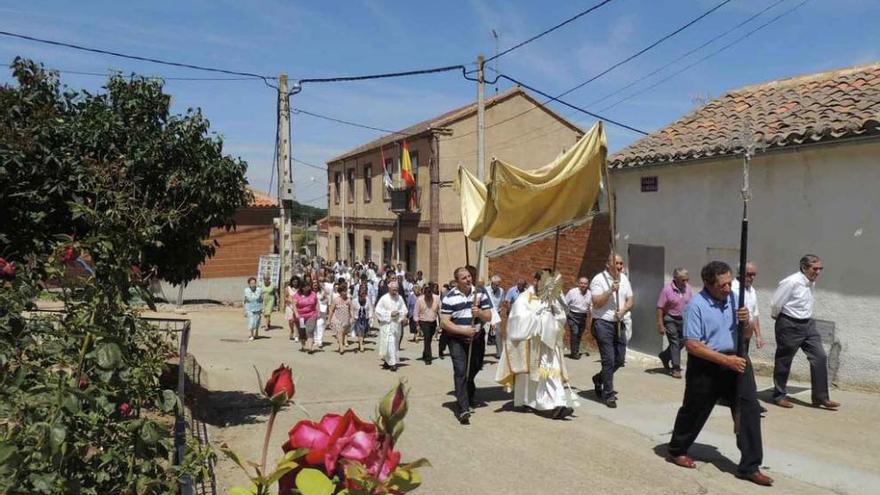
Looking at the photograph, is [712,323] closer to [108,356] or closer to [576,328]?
[108,356]

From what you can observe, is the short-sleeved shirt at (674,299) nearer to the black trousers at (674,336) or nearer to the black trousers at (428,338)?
the black trousers at (674,336)

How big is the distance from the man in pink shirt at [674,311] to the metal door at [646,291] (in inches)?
47.6

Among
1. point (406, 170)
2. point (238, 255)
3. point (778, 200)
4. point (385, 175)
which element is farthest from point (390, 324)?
point (385, 175)

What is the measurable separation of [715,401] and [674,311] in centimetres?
468

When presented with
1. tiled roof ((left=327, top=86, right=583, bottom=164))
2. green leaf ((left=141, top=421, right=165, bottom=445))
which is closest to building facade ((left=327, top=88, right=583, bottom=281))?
tiled roof ((left=327, top=86, right=583, bottom=164))

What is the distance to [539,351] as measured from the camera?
7.76m

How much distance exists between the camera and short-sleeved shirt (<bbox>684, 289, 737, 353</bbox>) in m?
5.56

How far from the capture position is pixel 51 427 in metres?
2.02

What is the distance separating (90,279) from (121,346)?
0.30m

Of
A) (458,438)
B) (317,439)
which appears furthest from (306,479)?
(458,438)

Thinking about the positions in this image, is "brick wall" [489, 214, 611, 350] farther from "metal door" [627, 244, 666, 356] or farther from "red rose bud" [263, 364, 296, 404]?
"red rose bud" [263, 364, 296, 404]

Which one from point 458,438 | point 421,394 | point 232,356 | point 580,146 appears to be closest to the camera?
point 458,438

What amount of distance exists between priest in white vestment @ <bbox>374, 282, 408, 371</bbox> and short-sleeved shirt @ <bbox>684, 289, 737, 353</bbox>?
21.7 ft

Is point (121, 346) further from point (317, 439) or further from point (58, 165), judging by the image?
point (58, 165)
